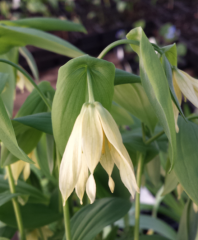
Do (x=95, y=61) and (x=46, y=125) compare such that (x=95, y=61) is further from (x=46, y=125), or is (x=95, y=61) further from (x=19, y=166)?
(x=19, y=166)

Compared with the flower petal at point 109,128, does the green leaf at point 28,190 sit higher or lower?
lower

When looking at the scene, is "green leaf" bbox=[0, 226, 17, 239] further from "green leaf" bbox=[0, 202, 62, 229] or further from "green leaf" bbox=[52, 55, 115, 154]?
"green leaf" bbox=[52, 55, 115, 154]

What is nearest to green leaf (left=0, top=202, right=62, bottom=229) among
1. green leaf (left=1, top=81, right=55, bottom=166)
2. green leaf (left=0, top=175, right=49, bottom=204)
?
green leaf (left=0, top=175, right=49, bottom=204)

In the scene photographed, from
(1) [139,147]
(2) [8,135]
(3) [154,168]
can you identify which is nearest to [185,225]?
(3) [154,168]

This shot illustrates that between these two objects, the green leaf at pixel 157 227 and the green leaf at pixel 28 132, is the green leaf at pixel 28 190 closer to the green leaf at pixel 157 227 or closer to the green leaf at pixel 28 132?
the green leaf at pixel 28 132

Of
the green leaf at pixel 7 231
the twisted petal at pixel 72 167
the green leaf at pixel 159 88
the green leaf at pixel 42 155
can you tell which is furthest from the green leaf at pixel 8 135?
the green leaf at pixel 7 231

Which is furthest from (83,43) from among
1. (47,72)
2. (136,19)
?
(136,19)
